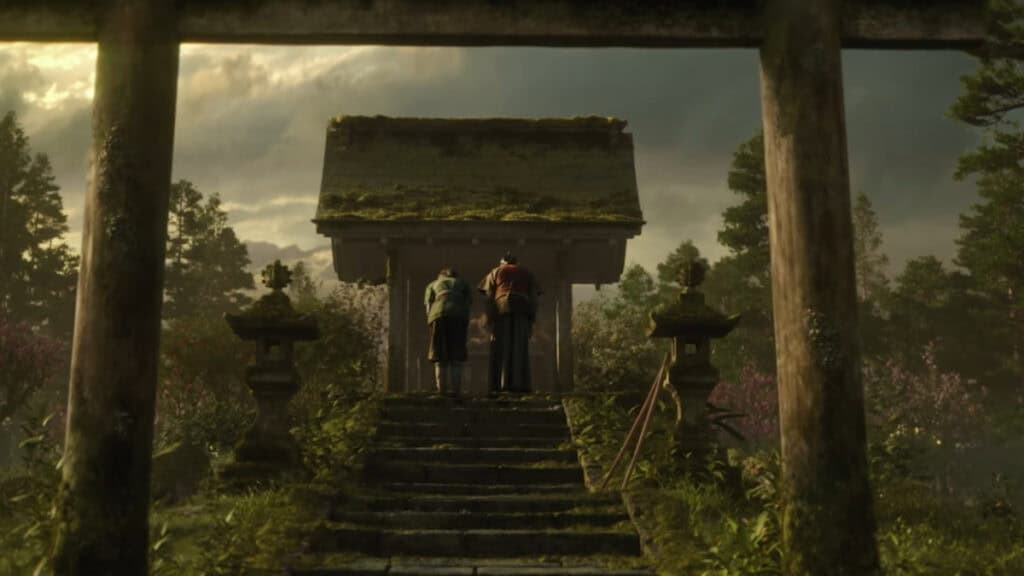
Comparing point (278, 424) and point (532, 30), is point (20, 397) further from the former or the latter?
point (532, 30)

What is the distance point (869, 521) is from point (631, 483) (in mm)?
3770

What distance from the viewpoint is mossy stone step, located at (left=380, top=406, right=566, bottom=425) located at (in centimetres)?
1174

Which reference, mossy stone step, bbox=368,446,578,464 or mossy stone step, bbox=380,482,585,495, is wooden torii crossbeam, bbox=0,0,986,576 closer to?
mossy stone step, bbox=380,482,585,495

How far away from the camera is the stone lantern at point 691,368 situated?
9734 mm

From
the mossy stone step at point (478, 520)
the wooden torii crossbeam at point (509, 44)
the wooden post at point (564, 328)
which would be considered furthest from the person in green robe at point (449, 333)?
the wooden torii crossbeam at point (509, 44)

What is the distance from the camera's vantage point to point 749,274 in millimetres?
35969

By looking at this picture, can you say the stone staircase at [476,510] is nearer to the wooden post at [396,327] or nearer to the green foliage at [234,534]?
the green foliage at [234,534]

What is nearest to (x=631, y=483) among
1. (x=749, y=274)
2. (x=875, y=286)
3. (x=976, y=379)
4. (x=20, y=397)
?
(x=20, y=397)

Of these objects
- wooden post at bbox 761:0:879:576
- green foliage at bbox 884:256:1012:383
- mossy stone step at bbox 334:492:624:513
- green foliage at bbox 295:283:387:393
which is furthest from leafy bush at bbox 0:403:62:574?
green foliage at bbox 884:256:1012:383

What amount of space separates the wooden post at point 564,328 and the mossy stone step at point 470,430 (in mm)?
5625

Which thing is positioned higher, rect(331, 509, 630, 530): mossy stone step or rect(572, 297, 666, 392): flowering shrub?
rect(572, 297, 666, 392): flowering shrub

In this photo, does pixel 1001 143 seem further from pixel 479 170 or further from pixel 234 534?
pixel 234 534

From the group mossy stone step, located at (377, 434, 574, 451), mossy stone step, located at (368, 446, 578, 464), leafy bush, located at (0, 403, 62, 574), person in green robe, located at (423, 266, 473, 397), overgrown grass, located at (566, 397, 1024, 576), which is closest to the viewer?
leafy bush, located at (0, 403, 62, 574)

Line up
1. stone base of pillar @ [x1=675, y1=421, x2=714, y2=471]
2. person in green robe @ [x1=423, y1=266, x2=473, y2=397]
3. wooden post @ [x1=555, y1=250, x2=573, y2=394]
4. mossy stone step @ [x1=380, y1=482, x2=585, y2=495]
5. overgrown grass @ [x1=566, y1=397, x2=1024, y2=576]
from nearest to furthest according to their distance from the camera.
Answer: overgrown grass @ [x1=566, y1=397, x2=1024, y2=576]
mossy stone step @ [x1=380, y1=482, x2=585, y2=495]
stone base of pillar @ [x1=675, y1=421, x2=714, y2=471]
person in green robe @ [x1=423, y1=266, x2=473, y2=397]
wooden post @ [x1=555, y1=250, x2=573, y2=394]
